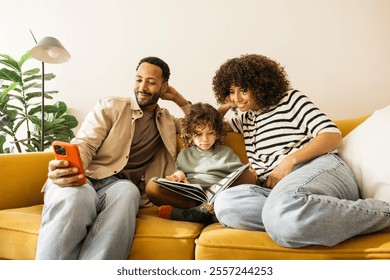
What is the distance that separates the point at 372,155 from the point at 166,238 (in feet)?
2.56

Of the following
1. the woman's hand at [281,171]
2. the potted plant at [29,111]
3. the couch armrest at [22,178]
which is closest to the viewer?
the woman's hand at [281,171]

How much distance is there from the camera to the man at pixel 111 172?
3.44 feet

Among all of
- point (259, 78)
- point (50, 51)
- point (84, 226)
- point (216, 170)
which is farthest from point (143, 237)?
point (50, 51)

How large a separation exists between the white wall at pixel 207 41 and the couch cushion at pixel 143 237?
3.61 feet

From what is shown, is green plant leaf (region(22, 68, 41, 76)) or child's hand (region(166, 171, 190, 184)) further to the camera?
green plant leaf (region(22, 68, 41, 76))

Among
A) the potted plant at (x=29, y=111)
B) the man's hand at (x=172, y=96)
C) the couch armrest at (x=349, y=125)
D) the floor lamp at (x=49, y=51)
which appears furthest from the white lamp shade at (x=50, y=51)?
the couch armrest at (x=349, y=125)

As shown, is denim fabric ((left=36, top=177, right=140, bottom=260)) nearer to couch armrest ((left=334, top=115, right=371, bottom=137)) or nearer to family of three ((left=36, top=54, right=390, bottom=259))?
family of three ((left=36, top=54, right=390, bottom=259))

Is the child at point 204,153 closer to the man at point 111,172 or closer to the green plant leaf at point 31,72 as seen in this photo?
the man at point 111,172

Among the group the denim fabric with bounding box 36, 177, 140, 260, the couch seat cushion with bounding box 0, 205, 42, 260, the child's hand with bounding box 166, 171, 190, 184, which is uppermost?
the child's hand with bounding box 166, 171, 190, 184

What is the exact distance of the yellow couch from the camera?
950 millimetres

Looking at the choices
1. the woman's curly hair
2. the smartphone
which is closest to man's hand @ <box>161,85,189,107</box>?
the woman's curly hair

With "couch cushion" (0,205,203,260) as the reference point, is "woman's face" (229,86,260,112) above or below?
Result: above

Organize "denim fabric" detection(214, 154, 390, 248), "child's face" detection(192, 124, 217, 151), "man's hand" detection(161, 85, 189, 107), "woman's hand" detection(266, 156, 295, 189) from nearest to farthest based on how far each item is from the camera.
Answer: "denim fabric" detection(214, 154, 390, 248) → "woman's hand" detection(266, 156, 295, 189) → "child's face" detection(192, 124, 217, 151) → "man's hand" detection(161, 85, 189, 107)
